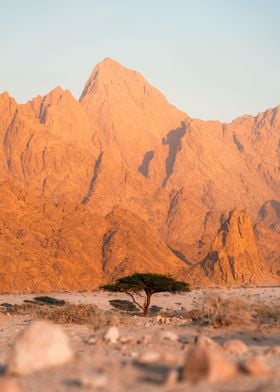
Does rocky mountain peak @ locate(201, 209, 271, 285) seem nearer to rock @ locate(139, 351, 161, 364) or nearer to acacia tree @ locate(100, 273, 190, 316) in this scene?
acacia tree @ locate(100, 273, 190, 316)

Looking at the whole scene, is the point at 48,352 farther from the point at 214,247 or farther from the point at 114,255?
the point at 214,247

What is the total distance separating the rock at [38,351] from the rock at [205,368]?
7.35 ft

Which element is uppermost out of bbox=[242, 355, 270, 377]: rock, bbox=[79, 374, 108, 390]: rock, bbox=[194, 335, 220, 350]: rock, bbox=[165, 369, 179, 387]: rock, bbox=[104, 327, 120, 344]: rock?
bbox=[242, 355, 270, 377]: rock

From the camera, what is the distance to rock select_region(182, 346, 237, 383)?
8266 millimetres

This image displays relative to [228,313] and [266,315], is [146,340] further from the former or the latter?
[266,315]

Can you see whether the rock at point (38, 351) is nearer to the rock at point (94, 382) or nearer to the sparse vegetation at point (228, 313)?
the rock at point (94, 382)

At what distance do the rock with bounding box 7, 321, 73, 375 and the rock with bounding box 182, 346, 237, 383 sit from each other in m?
2.24

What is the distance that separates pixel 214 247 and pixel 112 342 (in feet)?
293

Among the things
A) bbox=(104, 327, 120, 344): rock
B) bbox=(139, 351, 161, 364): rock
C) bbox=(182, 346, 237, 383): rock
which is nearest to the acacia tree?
bbox=(104, 327, 120, 344): rock

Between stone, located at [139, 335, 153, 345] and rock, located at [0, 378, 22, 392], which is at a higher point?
rock, located at [0, 378, 22, 392]

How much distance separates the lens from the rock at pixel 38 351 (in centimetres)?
921

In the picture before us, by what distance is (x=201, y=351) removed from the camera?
27.9 ft

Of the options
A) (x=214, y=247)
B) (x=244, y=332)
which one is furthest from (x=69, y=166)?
(x=244, y=332)

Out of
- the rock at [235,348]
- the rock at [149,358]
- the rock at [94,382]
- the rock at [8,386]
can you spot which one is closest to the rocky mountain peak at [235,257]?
the rock at [235,348]
